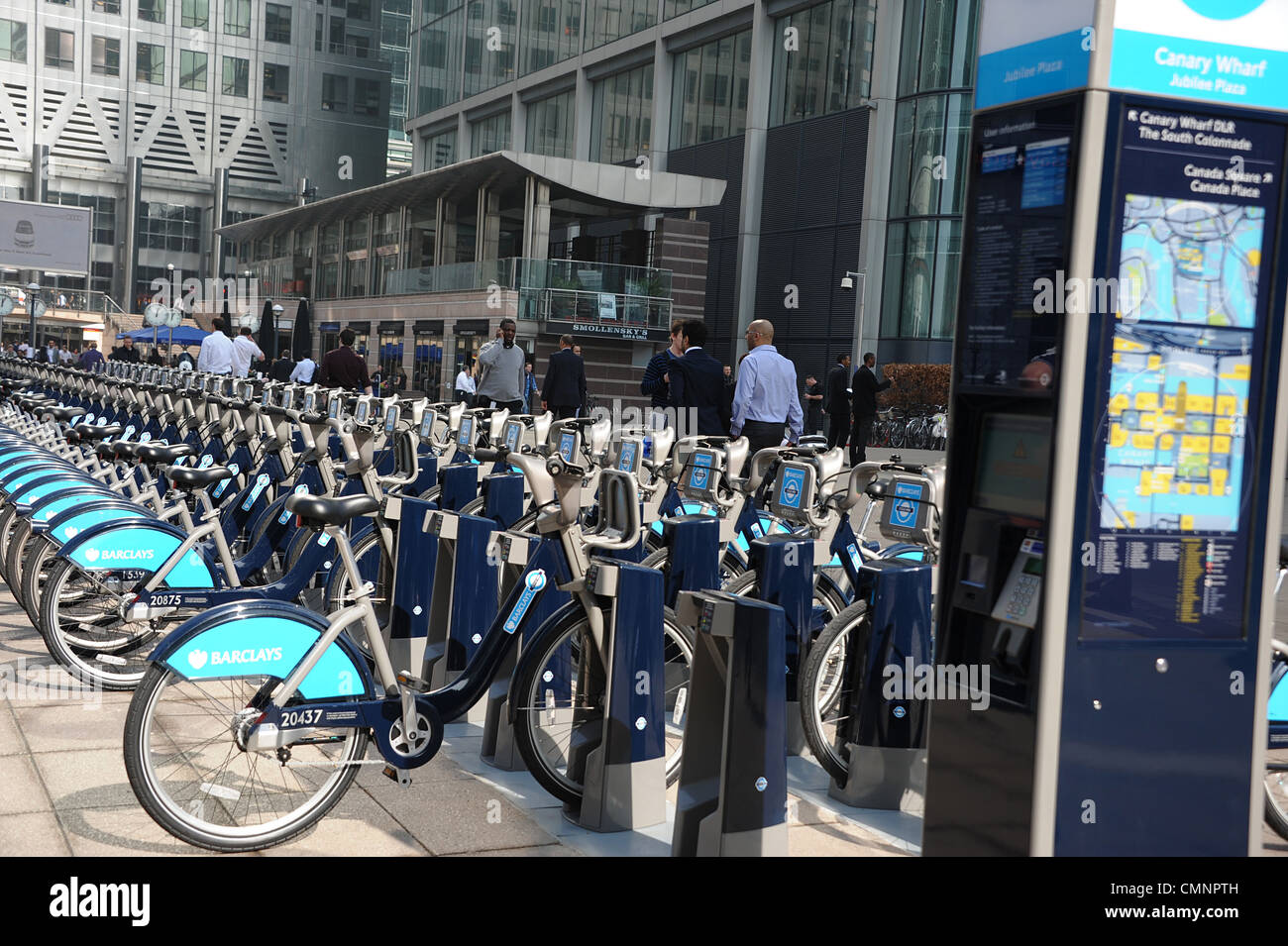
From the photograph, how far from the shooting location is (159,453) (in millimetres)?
5996

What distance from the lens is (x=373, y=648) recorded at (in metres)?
3.88

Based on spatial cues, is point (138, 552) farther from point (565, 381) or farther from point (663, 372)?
point (565, 381)

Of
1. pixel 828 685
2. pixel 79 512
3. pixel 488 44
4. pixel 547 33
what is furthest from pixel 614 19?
pixel 828 685

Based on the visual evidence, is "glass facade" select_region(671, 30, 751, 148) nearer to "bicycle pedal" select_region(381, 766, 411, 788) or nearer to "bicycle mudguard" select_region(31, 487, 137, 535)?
"bicycle mudguard" select_region(31, 487, 137, 535)

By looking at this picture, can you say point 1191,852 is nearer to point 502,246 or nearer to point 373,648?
point 373,648

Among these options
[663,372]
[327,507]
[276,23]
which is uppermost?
[276,23]

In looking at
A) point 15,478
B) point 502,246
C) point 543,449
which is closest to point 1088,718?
point 543,449

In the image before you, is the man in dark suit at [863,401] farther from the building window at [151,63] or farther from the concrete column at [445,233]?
the building window at [151,63]

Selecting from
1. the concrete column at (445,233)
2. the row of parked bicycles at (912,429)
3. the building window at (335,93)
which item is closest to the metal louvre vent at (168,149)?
the building window at (335,93)

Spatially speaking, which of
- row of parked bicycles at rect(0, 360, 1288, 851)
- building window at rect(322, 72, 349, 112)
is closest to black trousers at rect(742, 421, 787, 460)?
row of parked bicycles at rect(0, 360, 1288, 851)

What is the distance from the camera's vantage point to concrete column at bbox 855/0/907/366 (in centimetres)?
2917

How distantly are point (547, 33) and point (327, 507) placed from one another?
3993 centimetres

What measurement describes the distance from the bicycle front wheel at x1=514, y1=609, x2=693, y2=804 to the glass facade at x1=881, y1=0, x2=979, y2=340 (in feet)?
Result: 82.5

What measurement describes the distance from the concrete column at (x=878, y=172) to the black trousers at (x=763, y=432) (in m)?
20.1
